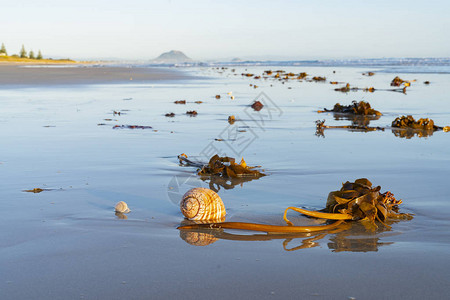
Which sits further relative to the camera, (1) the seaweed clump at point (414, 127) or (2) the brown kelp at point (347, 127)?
(2) the brown kelp at point (347, 127)

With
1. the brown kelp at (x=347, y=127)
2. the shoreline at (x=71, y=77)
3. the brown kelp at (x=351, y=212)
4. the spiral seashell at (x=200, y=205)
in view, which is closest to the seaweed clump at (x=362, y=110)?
the brown kelp at (x=347, y=127)

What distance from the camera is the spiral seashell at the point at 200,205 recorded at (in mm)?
4301

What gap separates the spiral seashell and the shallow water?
170mm

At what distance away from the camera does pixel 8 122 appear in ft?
34.7

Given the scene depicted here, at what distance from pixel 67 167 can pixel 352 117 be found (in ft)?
25.2

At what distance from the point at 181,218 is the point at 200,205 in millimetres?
277

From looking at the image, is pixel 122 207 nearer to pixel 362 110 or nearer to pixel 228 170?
pixel 228 170

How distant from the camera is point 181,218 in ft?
14.7

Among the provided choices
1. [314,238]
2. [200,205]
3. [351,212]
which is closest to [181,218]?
[200,205]

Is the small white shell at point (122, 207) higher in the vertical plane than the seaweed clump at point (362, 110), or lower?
lower

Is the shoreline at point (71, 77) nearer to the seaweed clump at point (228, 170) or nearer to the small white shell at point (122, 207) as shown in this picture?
the seaweed clump at point (228, 170)

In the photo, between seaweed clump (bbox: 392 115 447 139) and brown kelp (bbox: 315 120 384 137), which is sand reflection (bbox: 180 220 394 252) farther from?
seaweed clump (bbox: 392 115 447 139)

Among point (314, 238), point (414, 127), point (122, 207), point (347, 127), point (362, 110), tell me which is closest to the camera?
point (314, 238)

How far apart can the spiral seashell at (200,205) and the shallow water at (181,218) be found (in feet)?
0.56
